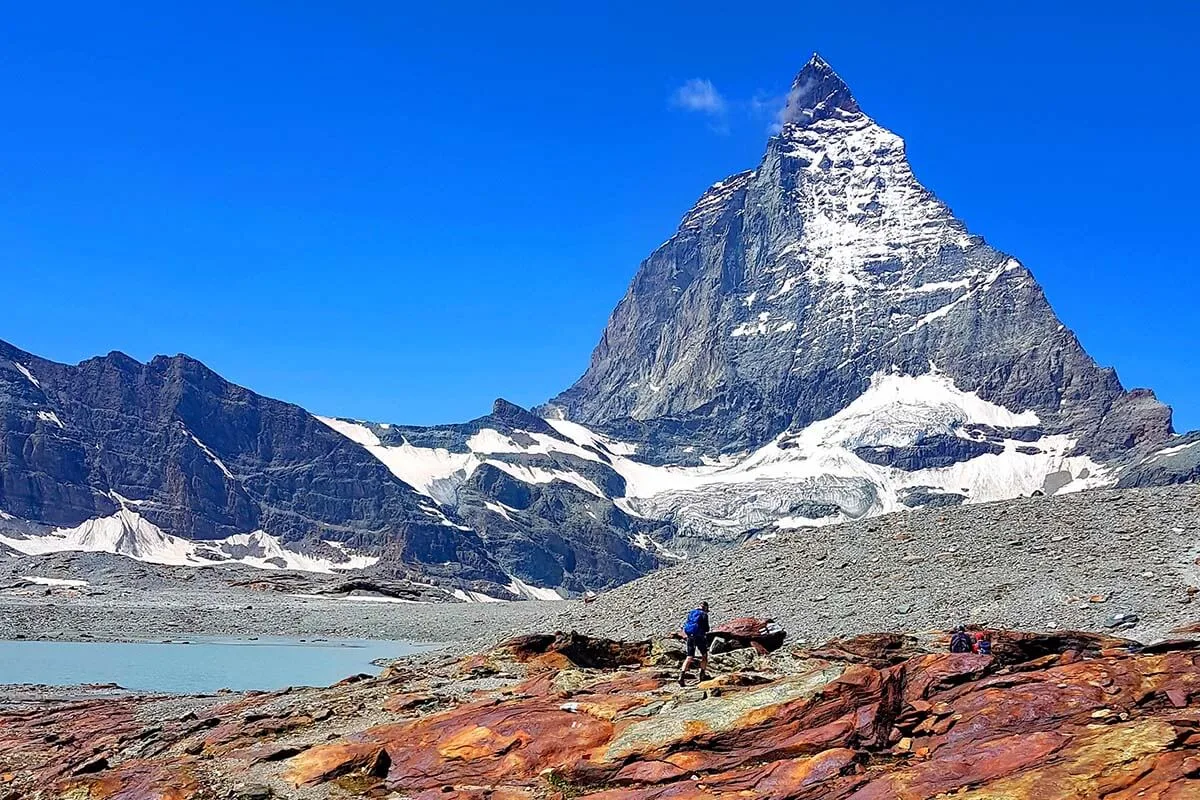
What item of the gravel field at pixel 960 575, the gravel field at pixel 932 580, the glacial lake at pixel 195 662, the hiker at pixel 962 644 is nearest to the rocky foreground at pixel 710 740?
the hiker at pixel 962 644

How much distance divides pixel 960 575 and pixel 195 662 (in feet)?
124

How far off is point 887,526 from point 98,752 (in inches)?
1746

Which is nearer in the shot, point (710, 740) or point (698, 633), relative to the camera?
point (710, 740)

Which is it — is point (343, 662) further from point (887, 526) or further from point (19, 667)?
point (887, 526)

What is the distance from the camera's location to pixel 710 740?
19.9m

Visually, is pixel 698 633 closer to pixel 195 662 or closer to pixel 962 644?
pixel 962 644

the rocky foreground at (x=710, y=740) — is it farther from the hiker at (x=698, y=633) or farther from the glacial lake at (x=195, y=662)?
the glacial lake at (x=195, y=662)

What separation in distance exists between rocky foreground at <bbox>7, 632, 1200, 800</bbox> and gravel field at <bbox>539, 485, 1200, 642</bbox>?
14.1 metres

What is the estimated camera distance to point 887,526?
6022 cm

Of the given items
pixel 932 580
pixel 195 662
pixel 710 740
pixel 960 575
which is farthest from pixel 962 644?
pixel 195 662

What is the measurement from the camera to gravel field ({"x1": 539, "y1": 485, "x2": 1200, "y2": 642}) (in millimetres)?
42031

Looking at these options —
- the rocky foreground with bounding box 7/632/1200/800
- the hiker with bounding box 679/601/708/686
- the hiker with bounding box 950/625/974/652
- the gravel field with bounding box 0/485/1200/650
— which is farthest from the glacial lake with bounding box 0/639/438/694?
the hiker with bounding box 950/625/974/652

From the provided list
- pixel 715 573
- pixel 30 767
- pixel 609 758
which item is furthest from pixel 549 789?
pixel 715 573

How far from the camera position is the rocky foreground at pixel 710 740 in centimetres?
1673
